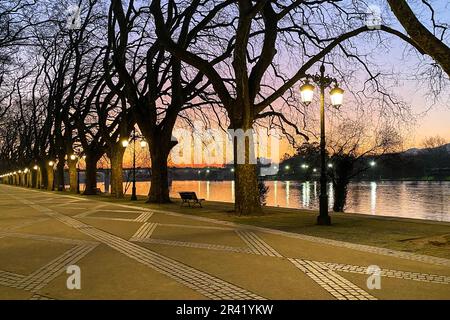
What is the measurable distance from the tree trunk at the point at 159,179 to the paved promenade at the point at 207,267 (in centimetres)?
1271

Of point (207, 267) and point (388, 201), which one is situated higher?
point (207, 267)

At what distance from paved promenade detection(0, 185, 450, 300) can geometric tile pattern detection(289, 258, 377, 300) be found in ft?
0.04

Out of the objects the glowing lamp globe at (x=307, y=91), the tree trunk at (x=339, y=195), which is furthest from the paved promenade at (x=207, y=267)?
the tree trunk at (x=339, y=195)

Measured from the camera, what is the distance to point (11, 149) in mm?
83438

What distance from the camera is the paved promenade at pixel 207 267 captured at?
19.7ft

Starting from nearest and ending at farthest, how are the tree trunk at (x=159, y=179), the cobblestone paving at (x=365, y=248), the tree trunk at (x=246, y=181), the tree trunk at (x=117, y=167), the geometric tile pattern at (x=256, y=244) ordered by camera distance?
the cobblestone paving at (x=365, y=248) < the geometric tile pattern at (x=256, y=244) < the tree trunk at (x=246, y=181) < the tree trunk at (x=159, y=179) < the tree trunk at (x=117, y=167)

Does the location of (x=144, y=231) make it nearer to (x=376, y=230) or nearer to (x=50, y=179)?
(x=376, y=230)

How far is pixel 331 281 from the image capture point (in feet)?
21.4

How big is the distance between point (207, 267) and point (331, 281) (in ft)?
6.99

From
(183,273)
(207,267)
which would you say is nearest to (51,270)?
(183,273)

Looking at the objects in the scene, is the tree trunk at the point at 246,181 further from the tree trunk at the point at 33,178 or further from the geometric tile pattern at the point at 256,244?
the tree trunk at the point at 33,178

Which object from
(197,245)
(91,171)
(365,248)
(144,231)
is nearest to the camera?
(365,248)
